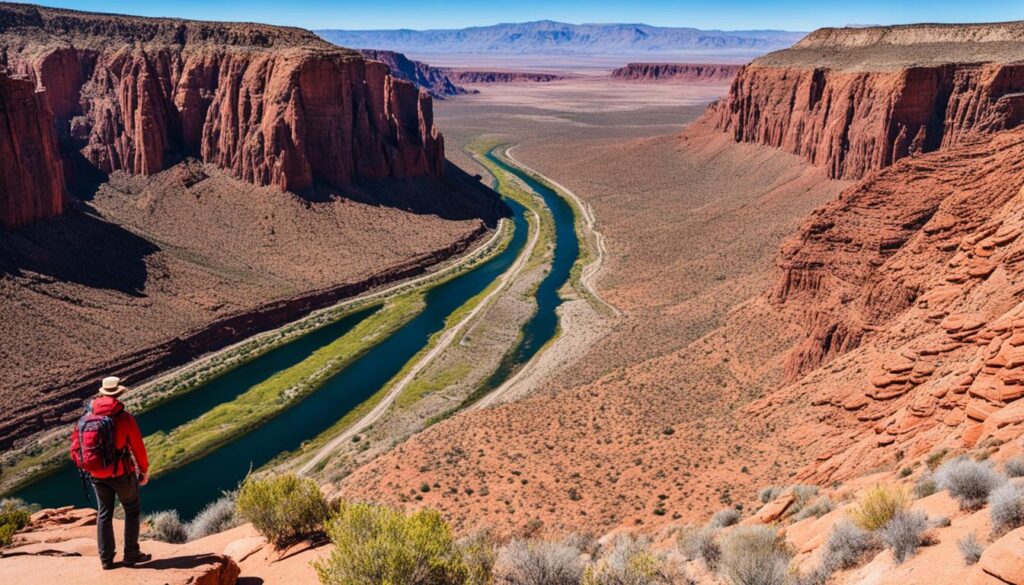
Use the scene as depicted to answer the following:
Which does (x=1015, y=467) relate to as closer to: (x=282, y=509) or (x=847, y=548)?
(x=847, y=548)

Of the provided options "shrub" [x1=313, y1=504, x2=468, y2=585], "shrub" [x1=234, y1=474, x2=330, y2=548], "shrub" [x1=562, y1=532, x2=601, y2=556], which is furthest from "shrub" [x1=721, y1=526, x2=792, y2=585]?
"shrub" [x1=234, y1=474, x2=330, y2=548]

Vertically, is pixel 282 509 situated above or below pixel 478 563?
above

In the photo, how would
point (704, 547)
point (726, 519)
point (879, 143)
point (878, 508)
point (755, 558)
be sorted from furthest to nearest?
point (879, 143) < point (726, 519) < point (704, 547) < point (755, 558) < point (878, 508)

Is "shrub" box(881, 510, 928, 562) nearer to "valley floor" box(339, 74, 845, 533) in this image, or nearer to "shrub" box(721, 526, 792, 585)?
"shrub" box(721, 526, 792, 585)

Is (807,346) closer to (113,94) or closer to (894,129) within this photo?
(894,129)

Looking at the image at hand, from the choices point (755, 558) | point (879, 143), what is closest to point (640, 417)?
point (755, 558)

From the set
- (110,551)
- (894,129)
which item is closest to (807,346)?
(110,551)
